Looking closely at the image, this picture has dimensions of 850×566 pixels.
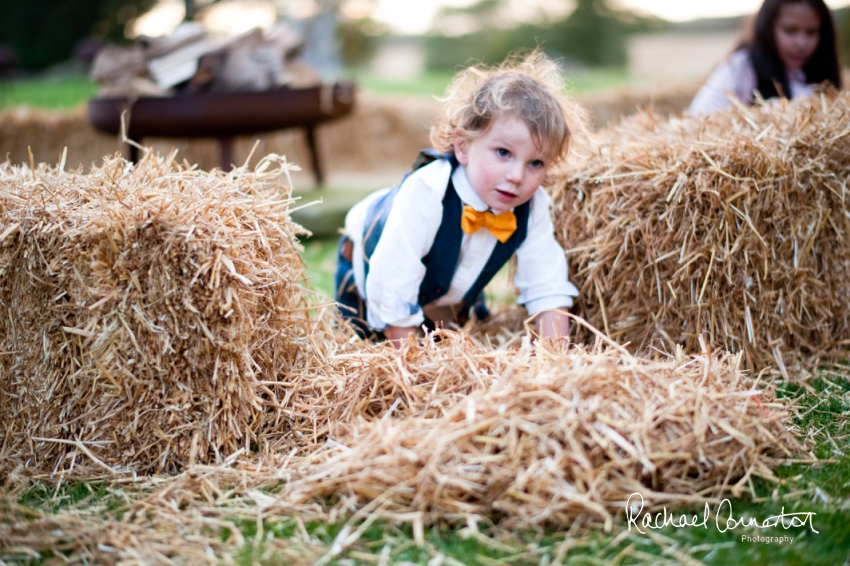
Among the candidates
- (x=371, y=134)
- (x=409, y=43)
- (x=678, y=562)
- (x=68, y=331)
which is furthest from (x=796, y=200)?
Result: (x=409, y=43)

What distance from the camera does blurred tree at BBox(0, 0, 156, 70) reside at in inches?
615

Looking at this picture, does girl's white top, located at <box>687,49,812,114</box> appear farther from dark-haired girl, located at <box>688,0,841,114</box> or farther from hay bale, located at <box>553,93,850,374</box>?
hay bale, located at <box>553,93,850,374</box>

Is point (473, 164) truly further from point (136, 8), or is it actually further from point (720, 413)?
point (136, 8)

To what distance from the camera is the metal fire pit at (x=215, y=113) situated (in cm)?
440

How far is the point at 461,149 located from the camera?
2.38m

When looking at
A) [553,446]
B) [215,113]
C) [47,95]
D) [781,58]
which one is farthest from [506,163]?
[47,95]

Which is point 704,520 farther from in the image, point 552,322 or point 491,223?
point 491,223

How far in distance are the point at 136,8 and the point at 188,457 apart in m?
17.0

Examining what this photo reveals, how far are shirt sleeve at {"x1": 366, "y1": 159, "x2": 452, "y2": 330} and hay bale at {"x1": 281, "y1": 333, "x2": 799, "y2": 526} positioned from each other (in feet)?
1.91

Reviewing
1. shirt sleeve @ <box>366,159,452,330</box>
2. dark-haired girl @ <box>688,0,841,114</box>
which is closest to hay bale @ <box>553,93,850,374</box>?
shirt sleeve @ <box>366,159,452,330</box>

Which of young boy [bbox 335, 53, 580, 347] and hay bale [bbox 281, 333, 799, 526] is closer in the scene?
hay bale [bbox 281, 333, 799, 526]

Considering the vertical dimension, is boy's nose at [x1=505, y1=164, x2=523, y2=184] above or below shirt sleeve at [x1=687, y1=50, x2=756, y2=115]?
below

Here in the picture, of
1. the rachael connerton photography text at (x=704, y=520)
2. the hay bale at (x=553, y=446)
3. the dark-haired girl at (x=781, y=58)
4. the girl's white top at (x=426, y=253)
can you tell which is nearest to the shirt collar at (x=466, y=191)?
the girl's white top at (x=426, y=253)

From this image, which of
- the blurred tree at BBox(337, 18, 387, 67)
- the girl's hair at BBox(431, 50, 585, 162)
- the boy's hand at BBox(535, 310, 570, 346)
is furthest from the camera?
the blurred tree at BBox(337, 18, 387, 67)
